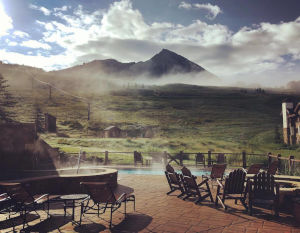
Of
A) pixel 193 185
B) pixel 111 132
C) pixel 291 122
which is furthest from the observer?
pixel 111 132

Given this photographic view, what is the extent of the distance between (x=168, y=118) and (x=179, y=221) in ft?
179

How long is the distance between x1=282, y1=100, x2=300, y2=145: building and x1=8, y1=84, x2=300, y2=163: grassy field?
183 cm

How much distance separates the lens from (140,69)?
135125 millimetres

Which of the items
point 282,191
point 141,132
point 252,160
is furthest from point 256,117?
point 282,191

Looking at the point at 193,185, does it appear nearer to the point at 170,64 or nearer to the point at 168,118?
the point at 168,118

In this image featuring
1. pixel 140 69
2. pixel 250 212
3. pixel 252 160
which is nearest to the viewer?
pixel 250 212

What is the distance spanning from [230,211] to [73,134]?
139 feet

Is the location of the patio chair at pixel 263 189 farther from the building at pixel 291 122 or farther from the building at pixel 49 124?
the building at pixel 49 124

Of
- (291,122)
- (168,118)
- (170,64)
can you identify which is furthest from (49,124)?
(170,64)

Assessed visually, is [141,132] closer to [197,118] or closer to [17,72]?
[197,118]

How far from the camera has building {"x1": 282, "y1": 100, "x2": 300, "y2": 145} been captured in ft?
89.4

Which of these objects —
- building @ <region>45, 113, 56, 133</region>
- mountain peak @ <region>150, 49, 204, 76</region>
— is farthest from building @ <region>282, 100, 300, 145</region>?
mountain peak @ <region>150, 49, 204, 76</region>

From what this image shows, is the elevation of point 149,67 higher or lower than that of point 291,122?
higher

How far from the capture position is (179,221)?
4707 mm
